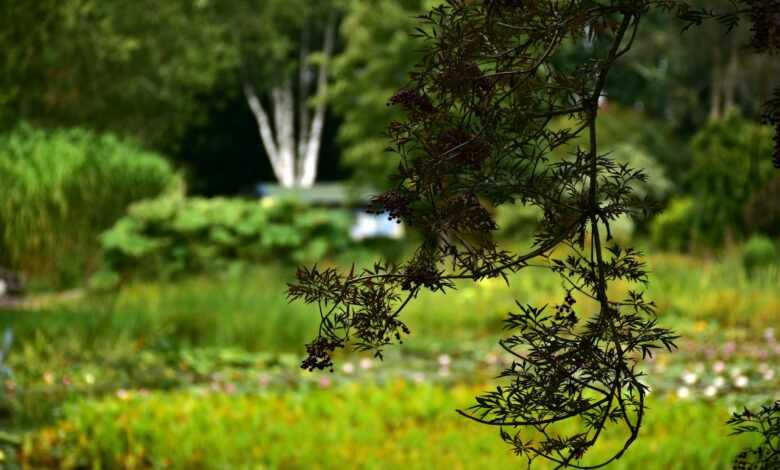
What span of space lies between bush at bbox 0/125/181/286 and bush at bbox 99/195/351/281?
570mm

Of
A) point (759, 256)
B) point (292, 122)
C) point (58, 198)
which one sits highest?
point (292, 122)

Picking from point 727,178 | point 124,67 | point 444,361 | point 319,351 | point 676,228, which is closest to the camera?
point 319,351

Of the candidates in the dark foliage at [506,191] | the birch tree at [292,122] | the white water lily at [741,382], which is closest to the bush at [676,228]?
the white water lily at [741,382]

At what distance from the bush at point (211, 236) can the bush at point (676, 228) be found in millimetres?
5783

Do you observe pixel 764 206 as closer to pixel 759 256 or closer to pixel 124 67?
pixel 759 256

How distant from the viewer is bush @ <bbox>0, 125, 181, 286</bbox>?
12.9m

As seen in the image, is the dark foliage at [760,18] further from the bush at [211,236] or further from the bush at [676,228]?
the bush at [676,228]

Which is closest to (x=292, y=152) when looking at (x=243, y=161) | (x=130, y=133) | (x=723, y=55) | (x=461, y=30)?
(x=243, y=161)

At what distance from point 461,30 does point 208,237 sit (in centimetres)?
1209

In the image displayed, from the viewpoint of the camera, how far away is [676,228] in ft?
53.2

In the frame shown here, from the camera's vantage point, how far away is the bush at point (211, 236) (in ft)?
42.4

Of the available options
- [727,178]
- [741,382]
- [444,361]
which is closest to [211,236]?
[444,361]

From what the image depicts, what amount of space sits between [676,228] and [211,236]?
769cm

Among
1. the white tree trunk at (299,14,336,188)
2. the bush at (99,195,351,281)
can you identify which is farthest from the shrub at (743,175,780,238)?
the white tree trunk at (299,14,336,188)
